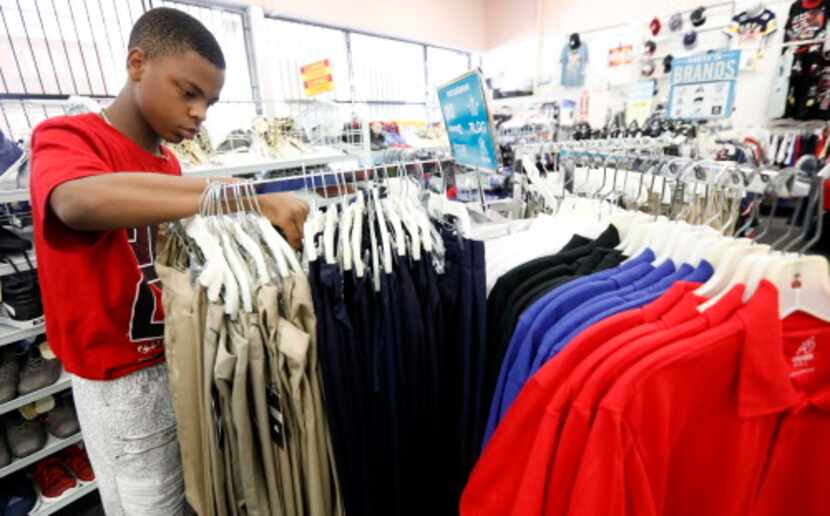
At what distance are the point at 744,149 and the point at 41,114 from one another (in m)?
4.16

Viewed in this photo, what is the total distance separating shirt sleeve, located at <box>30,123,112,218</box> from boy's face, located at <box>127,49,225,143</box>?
6.3 inches

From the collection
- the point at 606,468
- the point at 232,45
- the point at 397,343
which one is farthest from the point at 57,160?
the point at 232,45

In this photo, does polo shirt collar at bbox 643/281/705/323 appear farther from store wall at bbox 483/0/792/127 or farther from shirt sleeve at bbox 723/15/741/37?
shirt sleeve at bbox 723/15/741/37

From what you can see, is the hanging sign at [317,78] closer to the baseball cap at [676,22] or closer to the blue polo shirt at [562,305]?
the blue polo shirt at [562,305]

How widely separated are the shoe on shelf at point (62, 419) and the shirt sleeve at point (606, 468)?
1793 mm

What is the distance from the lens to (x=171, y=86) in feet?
2.84

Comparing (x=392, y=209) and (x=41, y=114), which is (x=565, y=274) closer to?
(x=392, y=209)

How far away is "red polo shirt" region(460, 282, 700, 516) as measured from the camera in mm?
521

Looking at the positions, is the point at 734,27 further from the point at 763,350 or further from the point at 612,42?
the point at 763,350

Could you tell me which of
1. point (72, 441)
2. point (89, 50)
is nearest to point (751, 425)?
point (72, 441)

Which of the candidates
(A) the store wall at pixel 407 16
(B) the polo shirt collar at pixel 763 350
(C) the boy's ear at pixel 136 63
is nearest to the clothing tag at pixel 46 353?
(C) the boy's ear at pixel 136 63

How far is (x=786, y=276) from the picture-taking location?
21.1 inches

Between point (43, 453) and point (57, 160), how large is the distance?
4.31ft

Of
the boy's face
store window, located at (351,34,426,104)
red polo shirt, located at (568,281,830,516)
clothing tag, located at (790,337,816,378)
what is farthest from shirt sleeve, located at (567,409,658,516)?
store window, located at (351,34,426,104)
